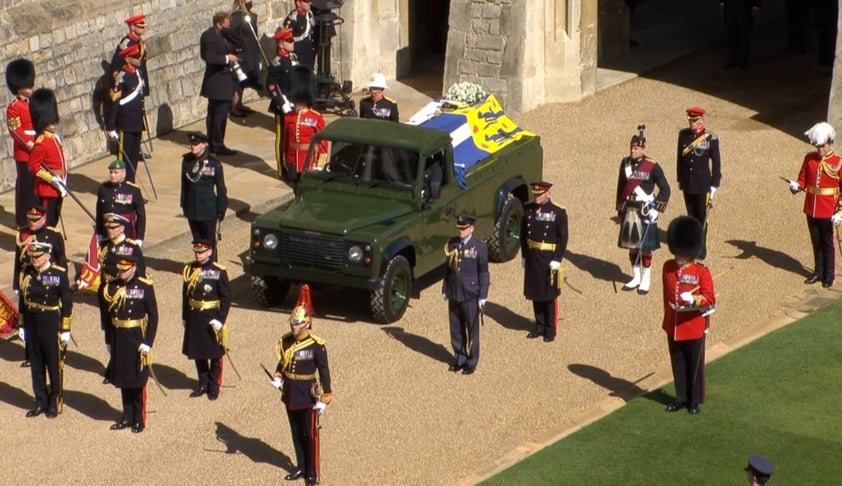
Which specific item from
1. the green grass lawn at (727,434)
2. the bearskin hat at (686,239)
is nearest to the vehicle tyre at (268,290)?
the green grass lawn at (727,434)

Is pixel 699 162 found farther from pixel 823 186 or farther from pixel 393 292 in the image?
pixel 393 292

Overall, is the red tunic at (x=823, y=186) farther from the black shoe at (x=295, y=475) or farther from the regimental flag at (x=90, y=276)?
the regimental flag at (x=90, y=276)

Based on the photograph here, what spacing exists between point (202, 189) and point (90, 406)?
3.51 metres

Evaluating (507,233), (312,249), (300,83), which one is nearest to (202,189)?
(312,249)

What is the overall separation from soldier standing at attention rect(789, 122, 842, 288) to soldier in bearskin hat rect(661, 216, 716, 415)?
374cm

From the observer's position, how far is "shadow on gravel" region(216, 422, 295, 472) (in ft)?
50.4

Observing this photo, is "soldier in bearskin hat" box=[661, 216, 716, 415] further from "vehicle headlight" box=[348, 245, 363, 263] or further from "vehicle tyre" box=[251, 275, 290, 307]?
"vehicle tyre" box=[251, 275, 290, 307]

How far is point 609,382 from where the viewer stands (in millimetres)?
17109

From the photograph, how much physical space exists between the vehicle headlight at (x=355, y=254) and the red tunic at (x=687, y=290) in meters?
3.44

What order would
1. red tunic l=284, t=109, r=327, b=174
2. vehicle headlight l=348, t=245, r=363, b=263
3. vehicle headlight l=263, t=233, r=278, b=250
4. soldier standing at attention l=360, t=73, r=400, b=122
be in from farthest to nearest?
soldier standing at attention l=360, t=73, r=400, b=122 < red tunic l=284, t=109, r=327, b=174 < vehicle headlight l=263, t=233, r=278, b=250 < vehicle headlight l=348, t=245, r=363, b=263

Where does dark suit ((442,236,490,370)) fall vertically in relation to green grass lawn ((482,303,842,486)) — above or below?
above

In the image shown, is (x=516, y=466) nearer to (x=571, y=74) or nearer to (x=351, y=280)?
(x=351, y=280)

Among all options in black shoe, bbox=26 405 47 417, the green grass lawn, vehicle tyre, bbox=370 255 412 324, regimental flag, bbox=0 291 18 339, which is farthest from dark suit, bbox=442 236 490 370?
regimental flag, bbox=0 291 18 339

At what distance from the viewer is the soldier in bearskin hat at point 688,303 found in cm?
1584
